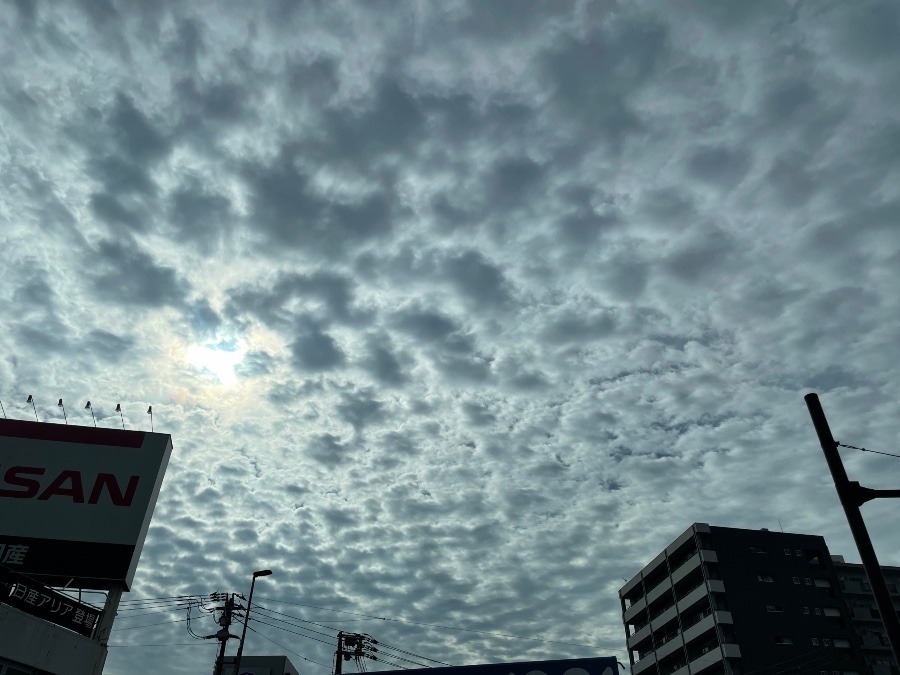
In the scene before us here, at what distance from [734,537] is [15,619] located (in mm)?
62571

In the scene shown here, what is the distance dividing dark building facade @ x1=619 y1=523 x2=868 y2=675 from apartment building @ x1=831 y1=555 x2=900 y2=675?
2172 millimetres

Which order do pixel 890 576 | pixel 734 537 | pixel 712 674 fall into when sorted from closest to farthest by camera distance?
pixel 712 674, pixel 734 537, pixel 890 576

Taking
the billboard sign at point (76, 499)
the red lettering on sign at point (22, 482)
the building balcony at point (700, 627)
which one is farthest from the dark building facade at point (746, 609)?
the red lettering on sign at point (22, 482)

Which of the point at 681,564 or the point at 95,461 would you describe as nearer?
the point at 95,461

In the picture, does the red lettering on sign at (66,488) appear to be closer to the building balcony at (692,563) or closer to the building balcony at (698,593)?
the building balcony at (698,593)

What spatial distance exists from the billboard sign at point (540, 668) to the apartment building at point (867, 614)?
56084mm

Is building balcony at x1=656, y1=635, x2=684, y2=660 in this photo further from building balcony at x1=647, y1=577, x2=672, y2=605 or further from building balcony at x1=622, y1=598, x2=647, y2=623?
building balcony at x1=622, y1=598, x2=647, y2=623

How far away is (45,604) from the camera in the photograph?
68.6 feet

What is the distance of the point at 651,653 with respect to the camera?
6800cm

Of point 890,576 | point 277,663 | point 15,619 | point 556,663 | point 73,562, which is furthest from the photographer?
point 890,576

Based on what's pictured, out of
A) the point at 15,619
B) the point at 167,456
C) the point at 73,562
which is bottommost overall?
the point at 15,619

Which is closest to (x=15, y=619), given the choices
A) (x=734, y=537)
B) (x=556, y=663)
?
(x=556, y=663)

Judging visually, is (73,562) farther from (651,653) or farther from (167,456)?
(651,653)

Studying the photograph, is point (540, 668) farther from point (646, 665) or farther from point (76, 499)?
point (646, 665)
